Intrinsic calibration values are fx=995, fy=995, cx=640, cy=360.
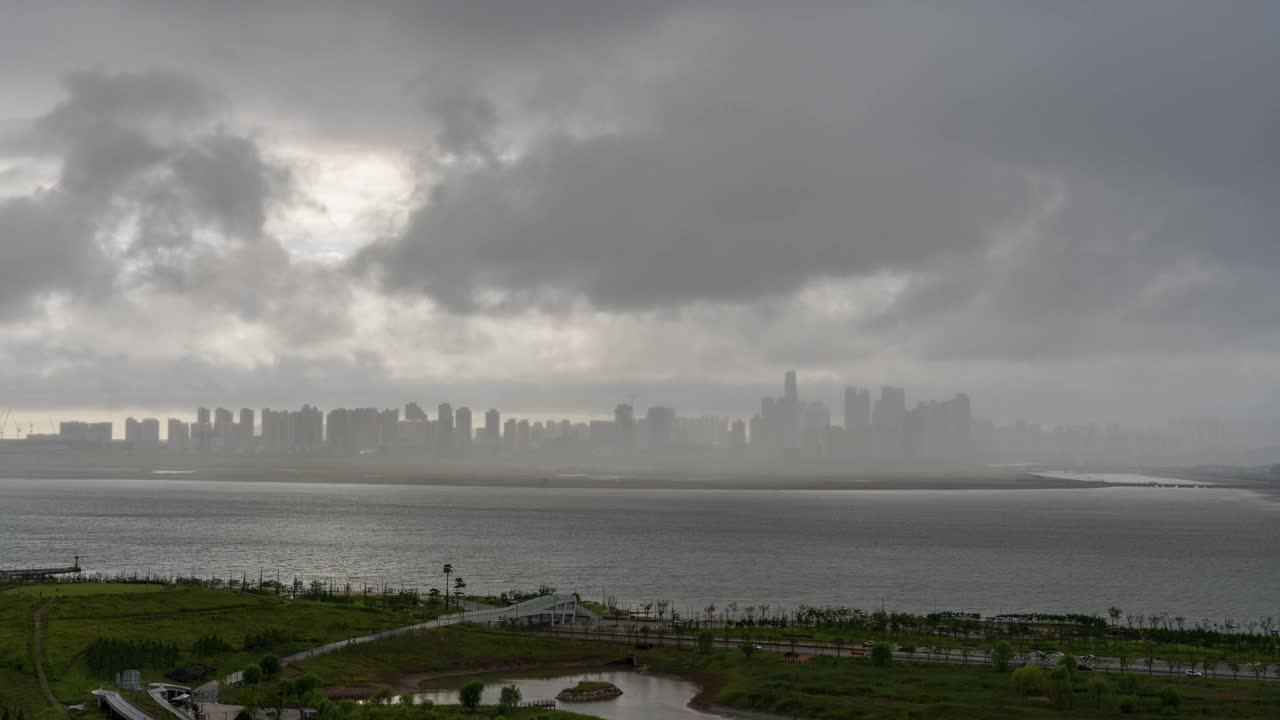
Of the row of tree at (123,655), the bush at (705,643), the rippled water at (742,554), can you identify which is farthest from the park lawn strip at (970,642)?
the row of tree at (123,655)

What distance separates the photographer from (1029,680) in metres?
47.9

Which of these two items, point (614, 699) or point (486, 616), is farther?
point (486, 616)

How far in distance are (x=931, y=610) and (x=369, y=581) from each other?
181 feet

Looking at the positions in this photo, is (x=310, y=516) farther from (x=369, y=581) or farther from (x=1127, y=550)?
(x=1127, y=550)

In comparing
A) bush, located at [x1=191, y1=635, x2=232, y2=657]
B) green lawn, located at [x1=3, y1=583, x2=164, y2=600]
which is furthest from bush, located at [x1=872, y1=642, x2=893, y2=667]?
green lawn, located at [x1=3, y1=583, x2=164, y2=600]

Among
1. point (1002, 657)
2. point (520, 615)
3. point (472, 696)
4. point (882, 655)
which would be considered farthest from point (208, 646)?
point (1002, 657)

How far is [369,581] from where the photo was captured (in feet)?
334

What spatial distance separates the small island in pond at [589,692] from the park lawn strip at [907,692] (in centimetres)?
523

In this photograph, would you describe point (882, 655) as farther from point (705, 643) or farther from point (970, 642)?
point (970, 642)

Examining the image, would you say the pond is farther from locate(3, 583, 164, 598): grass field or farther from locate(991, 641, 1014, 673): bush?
locate(3, 583, 164, 598): grass field

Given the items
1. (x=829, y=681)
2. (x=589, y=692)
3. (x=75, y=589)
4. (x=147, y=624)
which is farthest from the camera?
(x=75, y=589)

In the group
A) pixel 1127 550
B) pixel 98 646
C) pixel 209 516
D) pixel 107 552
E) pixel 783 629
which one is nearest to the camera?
pixel 98 646

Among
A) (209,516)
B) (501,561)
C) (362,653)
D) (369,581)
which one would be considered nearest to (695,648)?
(362,653)

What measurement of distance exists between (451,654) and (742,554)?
7165 centimetres
